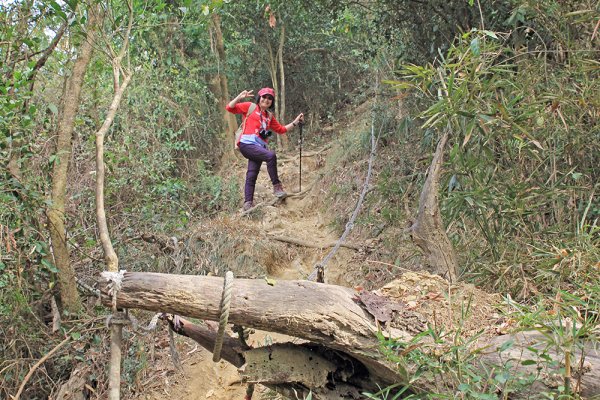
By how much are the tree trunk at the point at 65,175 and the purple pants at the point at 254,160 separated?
3.23m

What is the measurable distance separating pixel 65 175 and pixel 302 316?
7.15 ft

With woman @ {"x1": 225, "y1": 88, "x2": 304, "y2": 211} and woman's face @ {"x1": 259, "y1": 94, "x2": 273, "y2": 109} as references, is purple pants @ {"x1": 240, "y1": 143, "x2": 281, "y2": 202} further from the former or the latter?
woman's face @ {"x1": 259, "y1": 94, "x2": 273, "y2": 109}

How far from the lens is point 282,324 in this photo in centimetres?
238

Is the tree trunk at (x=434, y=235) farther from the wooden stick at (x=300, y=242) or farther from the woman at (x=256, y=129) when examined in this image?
the woman at (x=256, y=129)

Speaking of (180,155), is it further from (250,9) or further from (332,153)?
(250,9)

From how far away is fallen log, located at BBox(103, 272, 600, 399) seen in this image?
7.61ft

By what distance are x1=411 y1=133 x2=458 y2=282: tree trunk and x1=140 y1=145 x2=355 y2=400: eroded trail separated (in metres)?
1.25

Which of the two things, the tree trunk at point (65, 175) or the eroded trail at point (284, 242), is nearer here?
the tree trunk at point (65, 175)

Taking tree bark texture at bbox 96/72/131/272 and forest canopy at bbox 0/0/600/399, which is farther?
forest canopy at bbox 0/0/600/399

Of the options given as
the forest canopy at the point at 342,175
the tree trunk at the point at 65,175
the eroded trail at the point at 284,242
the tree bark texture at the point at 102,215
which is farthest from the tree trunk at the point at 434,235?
the tree trunk at the point at 65,175

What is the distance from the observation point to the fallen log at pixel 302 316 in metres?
2.32

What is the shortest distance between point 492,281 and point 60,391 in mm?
2914

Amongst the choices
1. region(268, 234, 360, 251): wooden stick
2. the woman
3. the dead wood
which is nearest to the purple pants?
the woman

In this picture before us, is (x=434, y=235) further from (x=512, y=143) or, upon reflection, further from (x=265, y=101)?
(x=265, y=101)
